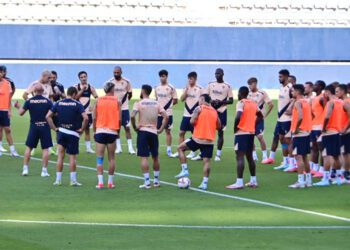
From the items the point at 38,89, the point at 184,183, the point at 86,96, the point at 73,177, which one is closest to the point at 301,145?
the point at 184,183

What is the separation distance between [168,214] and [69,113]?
368 cm

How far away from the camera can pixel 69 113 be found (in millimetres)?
18984

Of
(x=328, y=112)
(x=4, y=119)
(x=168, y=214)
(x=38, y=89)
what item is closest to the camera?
(x=168, y=214)

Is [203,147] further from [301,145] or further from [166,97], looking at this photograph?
[166,97]

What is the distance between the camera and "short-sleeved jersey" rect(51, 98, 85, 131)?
1898 centimetres

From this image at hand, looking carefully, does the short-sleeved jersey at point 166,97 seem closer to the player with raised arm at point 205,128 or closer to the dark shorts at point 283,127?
the dark shorts at point 283,127

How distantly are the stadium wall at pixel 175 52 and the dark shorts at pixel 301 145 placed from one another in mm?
24287

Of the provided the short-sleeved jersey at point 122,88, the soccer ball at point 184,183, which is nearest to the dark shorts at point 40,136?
the soccer ball at point 184,183

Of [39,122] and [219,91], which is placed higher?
[219,91]

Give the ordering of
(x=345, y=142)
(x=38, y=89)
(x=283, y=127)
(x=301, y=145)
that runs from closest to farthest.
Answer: (x=301, y=145)
(x=38, y=89)
(x=345, y=142)
(x=283, y=127)

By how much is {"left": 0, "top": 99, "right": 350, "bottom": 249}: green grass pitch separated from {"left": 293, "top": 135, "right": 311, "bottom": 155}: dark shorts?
799 millimetres

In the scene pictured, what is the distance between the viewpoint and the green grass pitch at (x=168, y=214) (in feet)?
46.0

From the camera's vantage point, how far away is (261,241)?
14102 mm

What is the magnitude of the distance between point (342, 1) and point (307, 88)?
30.9 metres
